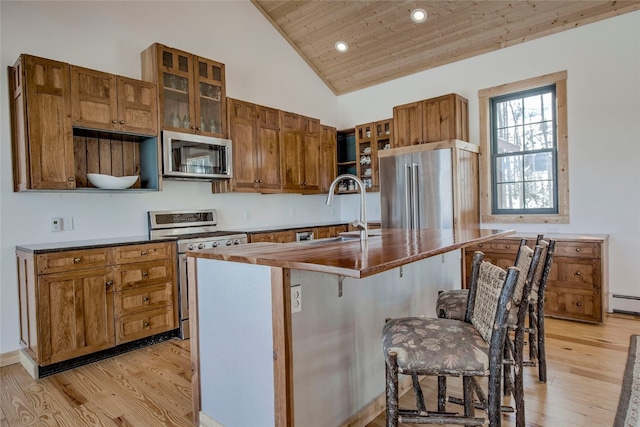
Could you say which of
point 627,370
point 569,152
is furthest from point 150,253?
point 569,152

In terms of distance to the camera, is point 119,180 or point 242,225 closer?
point 119,180

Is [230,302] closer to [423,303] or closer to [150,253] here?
[423,303]

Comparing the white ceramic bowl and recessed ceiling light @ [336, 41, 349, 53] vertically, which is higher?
recessed ceiling light @ [336, 41, 349, 53]

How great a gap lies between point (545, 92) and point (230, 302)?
4342mm

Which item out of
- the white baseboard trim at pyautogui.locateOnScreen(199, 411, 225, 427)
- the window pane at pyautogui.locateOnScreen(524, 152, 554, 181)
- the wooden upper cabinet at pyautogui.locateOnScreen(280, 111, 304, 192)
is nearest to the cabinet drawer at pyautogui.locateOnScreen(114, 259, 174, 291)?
the white baseboard trim at pyautogui.locateOnScreen(199, 411, 225, 427)

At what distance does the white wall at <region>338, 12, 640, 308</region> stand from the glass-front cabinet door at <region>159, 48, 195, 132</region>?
12.4 ft

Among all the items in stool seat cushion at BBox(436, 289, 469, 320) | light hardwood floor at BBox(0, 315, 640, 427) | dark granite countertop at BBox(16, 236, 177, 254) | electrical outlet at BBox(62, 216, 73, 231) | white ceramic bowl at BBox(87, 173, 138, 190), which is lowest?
light hardwood floor at BBox(0, 315, 640, 427)

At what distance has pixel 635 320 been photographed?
3510mm

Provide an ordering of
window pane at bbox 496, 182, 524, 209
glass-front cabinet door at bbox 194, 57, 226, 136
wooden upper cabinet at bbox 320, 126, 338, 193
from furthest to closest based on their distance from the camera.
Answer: wooden upper cabinet at bbox 320, 126, 338, 193, window pane at bbox 496, 182, 524, 209, glass-front cabinet door at bbox 194, 57, 226, 136

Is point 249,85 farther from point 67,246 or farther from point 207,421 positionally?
point 207,421

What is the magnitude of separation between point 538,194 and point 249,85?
384 cm

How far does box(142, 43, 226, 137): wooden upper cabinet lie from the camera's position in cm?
348

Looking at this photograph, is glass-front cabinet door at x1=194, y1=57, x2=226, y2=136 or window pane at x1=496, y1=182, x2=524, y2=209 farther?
window pane at x1=496, y1=182, x2=524, y2=209

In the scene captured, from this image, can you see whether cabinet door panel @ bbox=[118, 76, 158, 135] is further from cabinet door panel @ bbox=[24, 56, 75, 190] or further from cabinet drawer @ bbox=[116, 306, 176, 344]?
cabinet drawer @ bbox=[116, 306, 176, 344]
